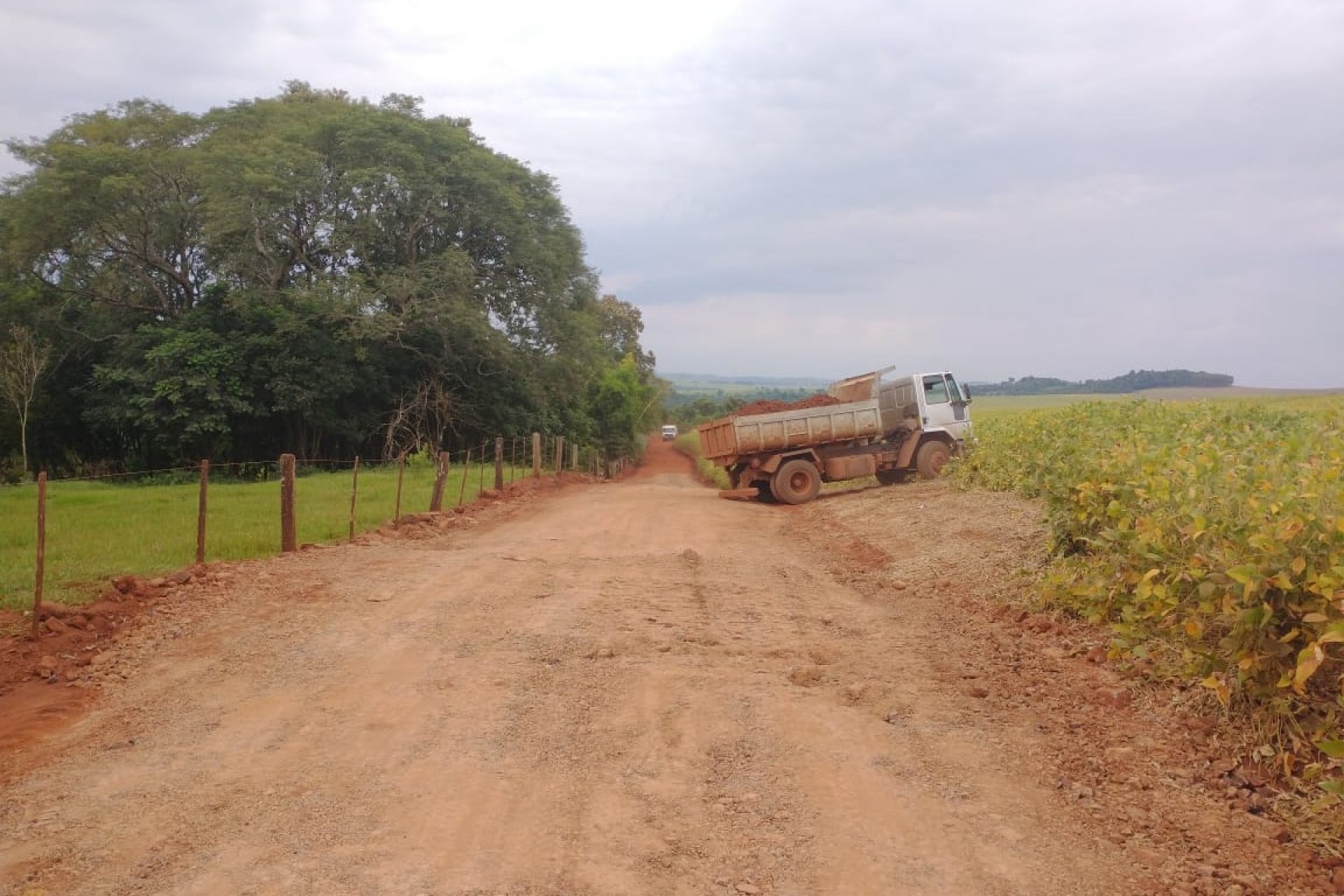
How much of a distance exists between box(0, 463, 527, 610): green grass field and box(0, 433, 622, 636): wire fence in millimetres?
25

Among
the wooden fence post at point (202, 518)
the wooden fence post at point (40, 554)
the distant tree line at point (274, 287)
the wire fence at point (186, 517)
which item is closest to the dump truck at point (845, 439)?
the wire fence at point (186, 517)

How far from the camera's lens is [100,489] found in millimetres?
24250

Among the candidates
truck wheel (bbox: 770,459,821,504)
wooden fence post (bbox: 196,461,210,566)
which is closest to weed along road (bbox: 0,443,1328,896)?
Result: wooden fence post (bbox: 196,461,210,566)

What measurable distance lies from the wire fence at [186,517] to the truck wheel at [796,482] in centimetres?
602

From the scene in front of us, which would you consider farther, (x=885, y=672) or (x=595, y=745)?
(x=885, y=672)

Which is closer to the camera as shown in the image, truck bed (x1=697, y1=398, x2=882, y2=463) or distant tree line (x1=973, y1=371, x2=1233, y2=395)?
truck bed (x1=697, y1=398, x2=882, y2=463)

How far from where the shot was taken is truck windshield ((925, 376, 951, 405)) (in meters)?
21.1

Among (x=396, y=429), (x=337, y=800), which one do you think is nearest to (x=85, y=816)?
(x=337, y=800)

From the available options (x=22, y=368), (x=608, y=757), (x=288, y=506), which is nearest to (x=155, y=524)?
(x=288, y=506)

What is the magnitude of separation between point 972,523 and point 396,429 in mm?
27263

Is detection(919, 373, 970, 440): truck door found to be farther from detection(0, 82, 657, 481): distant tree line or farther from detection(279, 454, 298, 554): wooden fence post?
detection(0, 82, 657, 481): distant tree line

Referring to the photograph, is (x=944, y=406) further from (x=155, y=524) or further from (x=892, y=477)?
(x=155, y=524)

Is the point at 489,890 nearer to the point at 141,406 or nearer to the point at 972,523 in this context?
the point at 972,523

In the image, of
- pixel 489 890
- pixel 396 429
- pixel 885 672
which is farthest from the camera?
pixel 396 429
